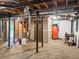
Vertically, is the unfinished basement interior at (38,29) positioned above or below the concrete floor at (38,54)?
above

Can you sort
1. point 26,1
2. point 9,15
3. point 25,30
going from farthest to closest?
point 25,30
point 9,15
point 26,1

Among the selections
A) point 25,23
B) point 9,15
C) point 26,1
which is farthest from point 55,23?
point 26,1

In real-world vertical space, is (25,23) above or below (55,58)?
above

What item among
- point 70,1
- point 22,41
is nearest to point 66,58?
point 70,1

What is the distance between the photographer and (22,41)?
820 centimetres

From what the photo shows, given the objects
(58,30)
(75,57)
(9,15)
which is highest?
(9,15)

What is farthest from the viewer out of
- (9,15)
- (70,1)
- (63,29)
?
(63,29)

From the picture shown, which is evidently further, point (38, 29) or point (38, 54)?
point (38, 29)

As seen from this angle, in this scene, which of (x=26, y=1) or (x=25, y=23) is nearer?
(x=26, y=1)

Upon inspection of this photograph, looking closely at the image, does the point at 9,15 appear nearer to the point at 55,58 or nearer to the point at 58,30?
the point at 55,58

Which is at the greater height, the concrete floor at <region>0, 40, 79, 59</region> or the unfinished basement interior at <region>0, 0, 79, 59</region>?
the unfinished basement interior at <region>0, 0, 79, 59</region>

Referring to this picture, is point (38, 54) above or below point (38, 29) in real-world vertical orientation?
below

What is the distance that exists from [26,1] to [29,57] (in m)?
2.23

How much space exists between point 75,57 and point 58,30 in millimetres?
6644
